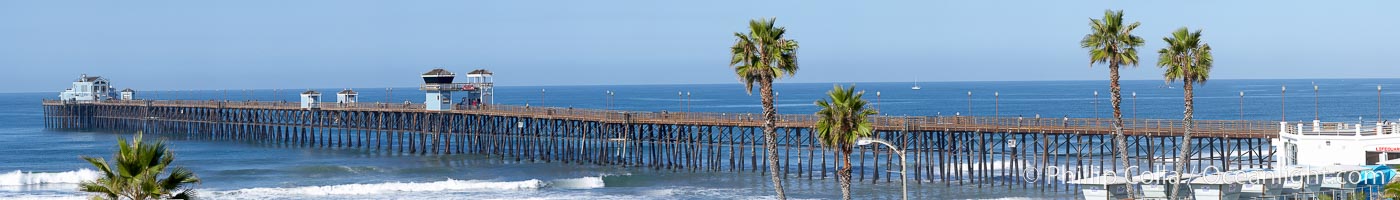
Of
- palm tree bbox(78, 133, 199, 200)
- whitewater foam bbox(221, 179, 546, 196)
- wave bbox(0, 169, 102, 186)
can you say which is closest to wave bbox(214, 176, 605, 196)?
whitewater foam bbox(221, 179, 546, 196)

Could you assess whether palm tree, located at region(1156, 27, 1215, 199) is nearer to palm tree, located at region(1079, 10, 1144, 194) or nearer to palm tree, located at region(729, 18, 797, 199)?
palm tree, located at region(1079, 10, 1144, 194)

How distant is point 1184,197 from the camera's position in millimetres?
38719

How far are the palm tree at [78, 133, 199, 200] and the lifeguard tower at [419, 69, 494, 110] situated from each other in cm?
6265

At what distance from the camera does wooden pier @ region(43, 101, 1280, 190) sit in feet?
186

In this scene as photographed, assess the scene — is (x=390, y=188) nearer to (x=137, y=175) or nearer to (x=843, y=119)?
(x=843, y=119)

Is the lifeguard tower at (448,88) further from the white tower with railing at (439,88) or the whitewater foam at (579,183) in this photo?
the whitewater foam at (579,183)

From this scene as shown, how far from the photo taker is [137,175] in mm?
23875

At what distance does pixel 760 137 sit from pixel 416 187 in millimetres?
21775

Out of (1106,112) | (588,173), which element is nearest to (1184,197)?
(588,173)

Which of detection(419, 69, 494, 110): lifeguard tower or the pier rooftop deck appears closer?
the pier rooftop deck

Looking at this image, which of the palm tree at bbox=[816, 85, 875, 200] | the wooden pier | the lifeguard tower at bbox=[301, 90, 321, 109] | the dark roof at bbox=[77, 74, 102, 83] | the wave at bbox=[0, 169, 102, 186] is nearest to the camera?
the palm tree at bbox=[816, 85, 875, 200]

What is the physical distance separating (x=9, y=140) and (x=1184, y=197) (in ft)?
336

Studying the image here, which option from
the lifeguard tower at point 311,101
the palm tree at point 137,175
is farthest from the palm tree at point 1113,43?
the lifeguard tower at point 311,101

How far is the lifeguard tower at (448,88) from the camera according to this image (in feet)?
286
